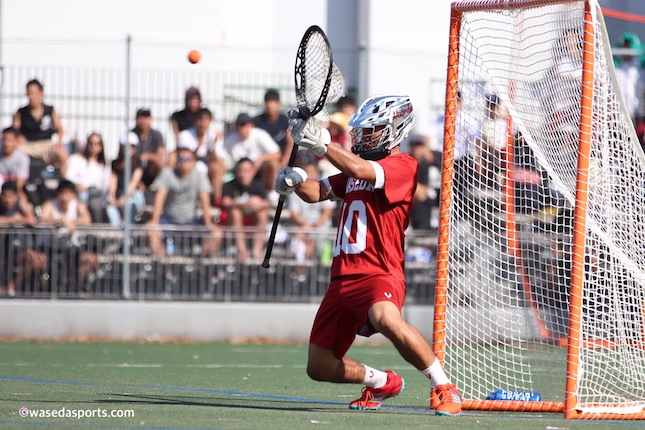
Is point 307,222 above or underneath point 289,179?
underneath

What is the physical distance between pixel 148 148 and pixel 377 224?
6.89m

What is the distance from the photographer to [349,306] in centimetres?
646

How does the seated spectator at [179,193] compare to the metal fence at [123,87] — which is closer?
the seated spectator at [179,193]

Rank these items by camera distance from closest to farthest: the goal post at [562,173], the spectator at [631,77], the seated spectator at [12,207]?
1. the goal post at [562,173]
2. the seated spectator at [12,207]
3. the spectator at [631,77]

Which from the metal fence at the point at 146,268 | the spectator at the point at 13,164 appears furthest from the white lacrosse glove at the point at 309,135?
the spectator at the point at 13,164

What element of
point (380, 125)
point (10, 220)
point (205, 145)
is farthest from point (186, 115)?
point (380, 125)

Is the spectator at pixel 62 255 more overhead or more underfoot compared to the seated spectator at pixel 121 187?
more underfoot

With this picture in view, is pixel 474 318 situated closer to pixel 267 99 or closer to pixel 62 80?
pixel 267 99

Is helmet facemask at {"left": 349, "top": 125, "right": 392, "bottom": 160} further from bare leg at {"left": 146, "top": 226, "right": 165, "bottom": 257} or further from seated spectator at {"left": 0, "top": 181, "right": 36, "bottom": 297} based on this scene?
seated spectator at {"left": 0, "top": 181, "right": 36, "bottom": 297}

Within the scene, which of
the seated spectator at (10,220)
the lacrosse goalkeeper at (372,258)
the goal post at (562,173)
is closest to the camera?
the lacrosse goalkeeper at (372,258)

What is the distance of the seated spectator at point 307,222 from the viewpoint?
12.9m

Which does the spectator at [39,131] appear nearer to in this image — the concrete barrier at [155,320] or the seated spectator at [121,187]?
the seated spectator at [121,187]

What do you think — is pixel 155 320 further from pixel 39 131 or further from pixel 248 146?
pixel 39 131

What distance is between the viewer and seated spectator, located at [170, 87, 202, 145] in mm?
13062
